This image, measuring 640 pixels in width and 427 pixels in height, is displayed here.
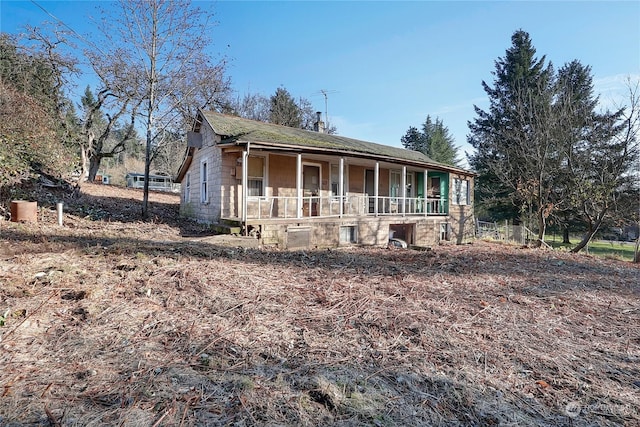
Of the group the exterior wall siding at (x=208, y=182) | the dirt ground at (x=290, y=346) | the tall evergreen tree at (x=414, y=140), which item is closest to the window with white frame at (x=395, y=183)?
the exterior wall siding at (x=208, y=182)

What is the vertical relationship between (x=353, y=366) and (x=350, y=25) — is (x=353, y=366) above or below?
below

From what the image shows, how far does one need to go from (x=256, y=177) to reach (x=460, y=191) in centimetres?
1221

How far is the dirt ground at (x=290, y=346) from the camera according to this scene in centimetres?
230

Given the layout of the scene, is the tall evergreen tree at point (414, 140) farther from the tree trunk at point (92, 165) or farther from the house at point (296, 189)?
the tree trunk at point (92, 165)

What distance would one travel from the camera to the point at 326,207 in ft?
45.2

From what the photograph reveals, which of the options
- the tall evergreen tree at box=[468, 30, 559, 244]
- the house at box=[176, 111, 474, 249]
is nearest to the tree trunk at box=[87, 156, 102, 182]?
the house at box=[176, 111, 474, 249]

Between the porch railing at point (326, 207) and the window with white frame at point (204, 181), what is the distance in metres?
2.21

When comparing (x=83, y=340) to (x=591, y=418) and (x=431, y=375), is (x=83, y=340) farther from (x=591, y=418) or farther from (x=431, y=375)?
(x=591, y=418)

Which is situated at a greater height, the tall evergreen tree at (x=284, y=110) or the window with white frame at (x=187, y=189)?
the tall evergreen tree at (x=284, y=110)

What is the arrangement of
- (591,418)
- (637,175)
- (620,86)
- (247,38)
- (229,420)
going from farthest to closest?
A: (637,175), (620,86), (247,38), (591,418), (229,420)

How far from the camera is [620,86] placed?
15.5m

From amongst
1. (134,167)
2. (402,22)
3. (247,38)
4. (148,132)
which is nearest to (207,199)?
(148,132)

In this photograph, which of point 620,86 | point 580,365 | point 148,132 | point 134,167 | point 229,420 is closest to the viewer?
point 229,420

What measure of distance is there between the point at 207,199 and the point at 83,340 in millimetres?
9826
